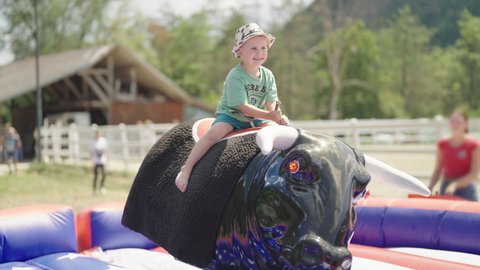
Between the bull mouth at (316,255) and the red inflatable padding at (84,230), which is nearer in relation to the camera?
the bull mouth at (316,255)

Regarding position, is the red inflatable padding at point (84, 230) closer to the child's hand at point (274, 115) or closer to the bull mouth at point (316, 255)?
the child's hand at point (274, 115)

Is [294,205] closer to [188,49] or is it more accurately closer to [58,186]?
[58,186]

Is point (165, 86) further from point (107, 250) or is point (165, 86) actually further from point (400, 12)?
point (400, 12)

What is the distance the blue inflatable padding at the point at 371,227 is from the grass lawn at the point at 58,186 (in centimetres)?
576

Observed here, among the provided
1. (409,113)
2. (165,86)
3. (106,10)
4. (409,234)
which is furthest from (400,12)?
(409,234)

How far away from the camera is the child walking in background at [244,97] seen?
3.22 meters

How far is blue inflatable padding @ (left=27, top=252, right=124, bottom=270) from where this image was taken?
4.42 m

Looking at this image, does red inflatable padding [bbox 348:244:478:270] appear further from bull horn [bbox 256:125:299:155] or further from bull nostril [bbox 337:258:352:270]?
bull horn [bbox 256:125:299:155]

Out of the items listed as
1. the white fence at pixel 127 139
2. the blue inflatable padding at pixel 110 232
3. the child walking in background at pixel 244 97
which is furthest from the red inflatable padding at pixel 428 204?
the white fence at pixel 127 139

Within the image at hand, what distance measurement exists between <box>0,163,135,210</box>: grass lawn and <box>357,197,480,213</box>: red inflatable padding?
5853 millimetres

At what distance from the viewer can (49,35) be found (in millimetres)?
41562

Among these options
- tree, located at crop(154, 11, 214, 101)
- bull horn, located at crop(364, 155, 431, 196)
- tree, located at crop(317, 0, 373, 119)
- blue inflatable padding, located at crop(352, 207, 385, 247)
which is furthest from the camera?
tree, located at crop(154, 11, 214, 101)

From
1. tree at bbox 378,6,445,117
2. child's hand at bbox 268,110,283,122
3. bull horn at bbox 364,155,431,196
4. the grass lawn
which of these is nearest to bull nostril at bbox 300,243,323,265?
bull horn at bbox 364,155,431,196

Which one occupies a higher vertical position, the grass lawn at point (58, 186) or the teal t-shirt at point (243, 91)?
the teal t-shirt at point (243, 91)
